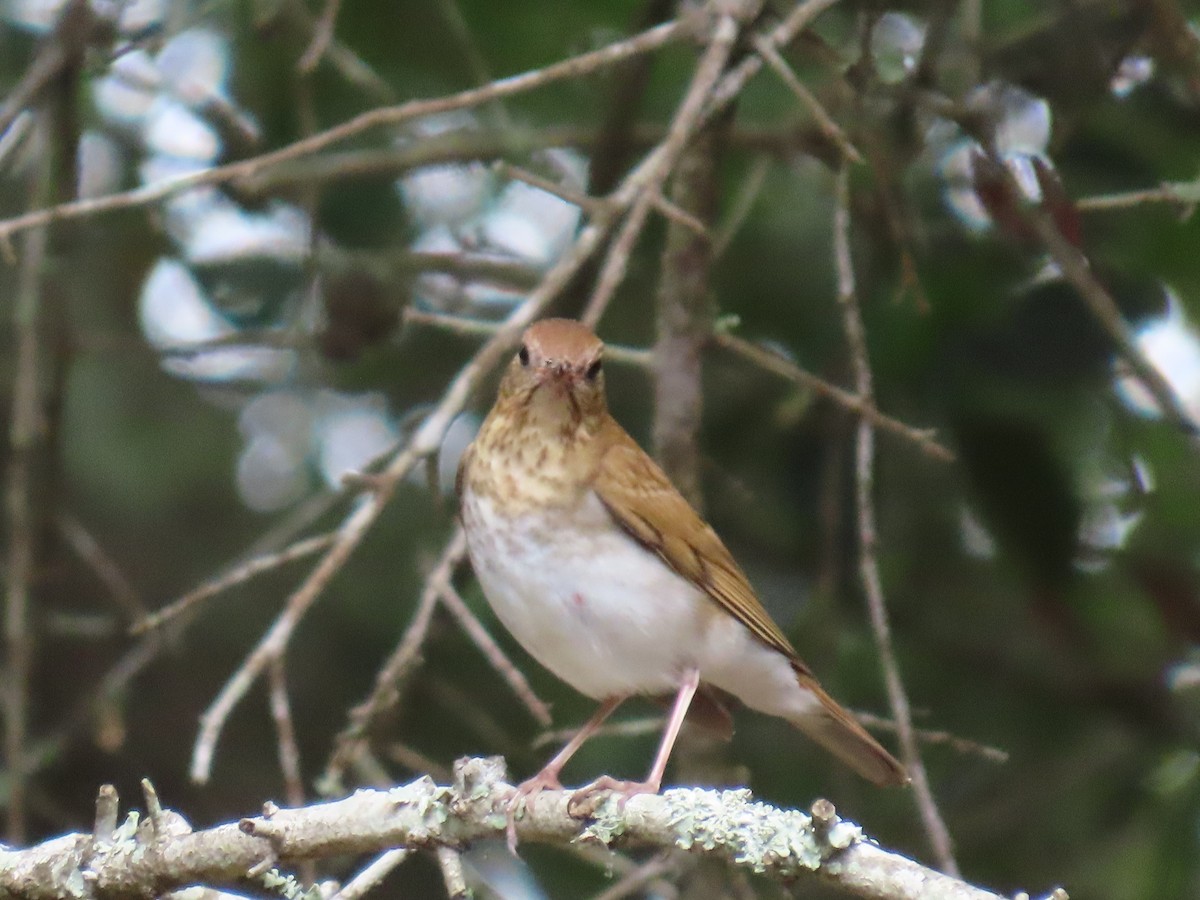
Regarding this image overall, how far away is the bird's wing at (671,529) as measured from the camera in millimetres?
3908

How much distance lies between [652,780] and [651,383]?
1.96 m

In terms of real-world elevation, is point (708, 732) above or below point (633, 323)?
below

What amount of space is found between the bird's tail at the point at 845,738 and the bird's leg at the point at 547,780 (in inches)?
19.1

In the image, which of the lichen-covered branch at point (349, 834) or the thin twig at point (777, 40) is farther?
the thin twig at point (777, 40)

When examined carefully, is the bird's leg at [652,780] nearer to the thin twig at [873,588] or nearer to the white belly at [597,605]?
the white belly at [597,605]

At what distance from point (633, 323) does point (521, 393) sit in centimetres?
173

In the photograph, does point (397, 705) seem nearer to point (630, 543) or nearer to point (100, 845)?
point (630, 543)

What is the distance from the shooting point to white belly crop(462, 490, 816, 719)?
3.77 meters

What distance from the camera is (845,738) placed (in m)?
4.14

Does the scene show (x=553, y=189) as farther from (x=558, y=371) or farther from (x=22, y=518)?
(x=22, y=518)

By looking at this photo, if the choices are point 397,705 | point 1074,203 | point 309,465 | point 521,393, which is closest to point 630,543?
point 521,393

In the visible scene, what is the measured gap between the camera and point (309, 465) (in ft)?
19.9

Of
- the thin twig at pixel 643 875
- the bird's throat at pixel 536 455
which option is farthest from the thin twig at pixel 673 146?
the thin twig at pixel 643 875

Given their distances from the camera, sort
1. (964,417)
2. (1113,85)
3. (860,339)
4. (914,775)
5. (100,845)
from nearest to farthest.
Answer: (100,845) → (914,775) → (860,339) → (1113,85) → (964,417)
